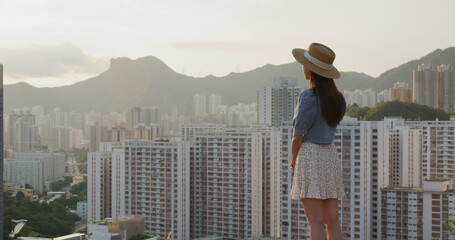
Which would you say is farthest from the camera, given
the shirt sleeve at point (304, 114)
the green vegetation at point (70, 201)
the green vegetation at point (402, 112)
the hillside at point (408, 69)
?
the hillside at point (408, 69)

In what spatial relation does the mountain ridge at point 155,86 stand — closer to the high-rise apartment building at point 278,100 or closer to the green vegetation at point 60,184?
the high-rise apartment building at point 278,100

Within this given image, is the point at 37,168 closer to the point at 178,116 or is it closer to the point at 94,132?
the point at 94,132

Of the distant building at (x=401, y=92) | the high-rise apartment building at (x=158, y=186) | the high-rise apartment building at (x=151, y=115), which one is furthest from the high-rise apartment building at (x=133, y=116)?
the high-rise apartment building at (x=158, y=186)

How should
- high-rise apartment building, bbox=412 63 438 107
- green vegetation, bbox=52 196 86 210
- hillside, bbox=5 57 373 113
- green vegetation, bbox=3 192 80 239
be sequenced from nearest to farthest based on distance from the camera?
1. green vegetation, bbox=3 192 80 239
2. green vegetation, bbox=52 196 86 210
3. high-rise apartment building, bbox=412 63 438 107
4. hillside, bbox=5 57 373 113

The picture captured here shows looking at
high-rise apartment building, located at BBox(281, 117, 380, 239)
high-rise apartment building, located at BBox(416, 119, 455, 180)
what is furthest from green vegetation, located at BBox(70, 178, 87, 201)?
high-rise apartment building, located at BBox(416, 119, 455, 180)

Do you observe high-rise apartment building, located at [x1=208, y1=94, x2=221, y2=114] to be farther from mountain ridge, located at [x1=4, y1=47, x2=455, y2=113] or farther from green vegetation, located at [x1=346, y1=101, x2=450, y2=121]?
green vegetation, located at [x1=346, y1=101, x2=450, y2=121]

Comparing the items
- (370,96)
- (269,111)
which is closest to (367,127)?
(269,111)
